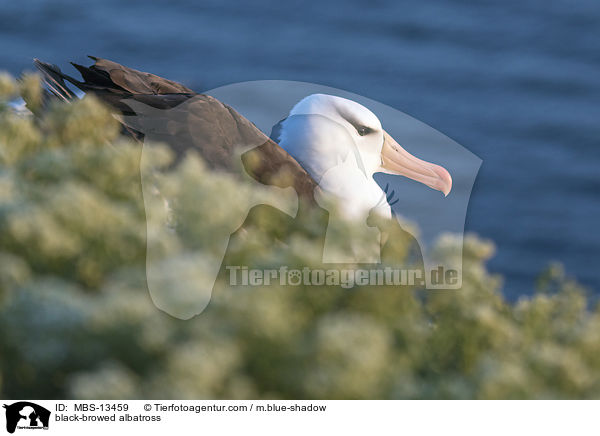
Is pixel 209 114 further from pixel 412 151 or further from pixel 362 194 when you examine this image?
pixel 412 151

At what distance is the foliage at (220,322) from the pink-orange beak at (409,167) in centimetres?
192

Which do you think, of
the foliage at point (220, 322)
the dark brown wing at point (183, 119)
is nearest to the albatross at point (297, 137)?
the dark brown wing at point (183, 119)

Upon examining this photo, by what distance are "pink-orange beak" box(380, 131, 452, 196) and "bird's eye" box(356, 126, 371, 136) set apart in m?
0.17

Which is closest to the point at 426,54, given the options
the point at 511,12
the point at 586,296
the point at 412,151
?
the point at 511,12

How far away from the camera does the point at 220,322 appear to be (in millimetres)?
785

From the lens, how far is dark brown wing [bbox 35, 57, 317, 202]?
2.06 metres

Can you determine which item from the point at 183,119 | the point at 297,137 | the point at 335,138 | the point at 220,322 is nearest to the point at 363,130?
the point at 335,138

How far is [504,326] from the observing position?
871 mm

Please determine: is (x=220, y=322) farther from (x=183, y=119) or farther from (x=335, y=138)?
(x=335, y=138)

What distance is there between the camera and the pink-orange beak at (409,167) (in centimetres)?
298

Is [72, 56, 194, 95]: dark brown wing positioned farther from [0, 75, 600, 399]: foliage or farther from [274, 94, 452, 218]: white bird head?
[0, 75, 600, 399]: foliage

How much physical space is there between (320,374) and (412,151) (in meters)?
2.48
